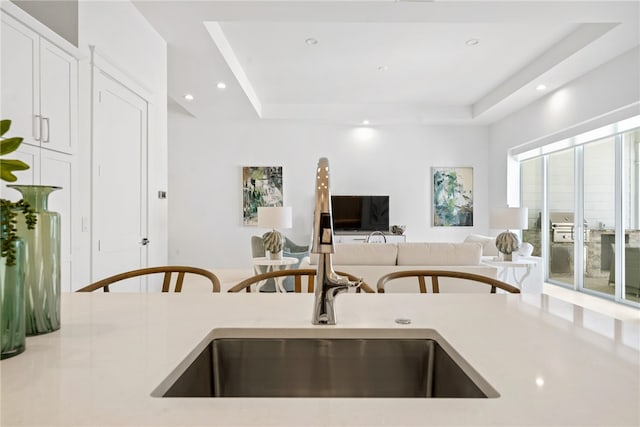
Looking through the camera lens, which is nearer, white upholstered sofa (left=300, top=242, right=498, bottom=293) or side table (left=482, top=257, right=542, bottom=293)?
white upholstered sofa (left=300, top=242, right=498, bottom=293)

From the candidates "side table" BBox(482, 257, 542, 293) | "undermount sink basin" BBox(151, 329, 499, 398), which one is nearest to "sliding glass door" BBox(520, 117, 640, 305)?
"side table" BBox(482, 257, 542, 293)

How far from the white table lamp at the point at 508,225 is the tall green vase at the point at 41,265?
4.44 m

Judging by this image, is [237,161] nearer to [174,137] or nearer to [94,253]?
[174,137]

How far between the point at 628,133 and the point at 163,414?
19.1 ft

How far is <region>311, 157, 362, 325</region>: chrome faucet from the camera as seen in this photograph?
812 mm

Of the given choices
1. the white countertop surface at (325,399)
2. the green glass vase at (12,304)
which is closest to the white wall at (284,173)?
the white countertop surface at (325,399)

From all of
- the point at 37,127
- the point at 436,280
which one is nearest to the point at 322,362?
the point at 436,280

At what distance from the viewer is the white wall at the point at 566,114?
4180 millimetres

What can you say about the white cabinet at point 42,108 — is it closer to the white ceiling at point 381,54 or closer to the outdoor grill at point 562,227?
the white ceiling at point 381,54

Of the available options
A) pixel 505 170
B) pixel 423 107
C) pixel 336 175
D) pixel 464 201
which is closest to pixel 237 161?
pixel 336 175

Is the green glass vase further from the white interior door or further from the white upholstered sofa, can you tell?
the white upholstered sofa

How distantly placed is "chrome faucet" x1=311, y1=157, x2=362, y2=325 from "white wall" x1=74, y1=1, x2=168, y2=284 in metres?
2.16

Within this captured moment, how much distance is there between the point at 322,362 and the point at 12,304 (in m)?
0.54

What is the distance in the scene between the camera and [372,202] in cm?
722
